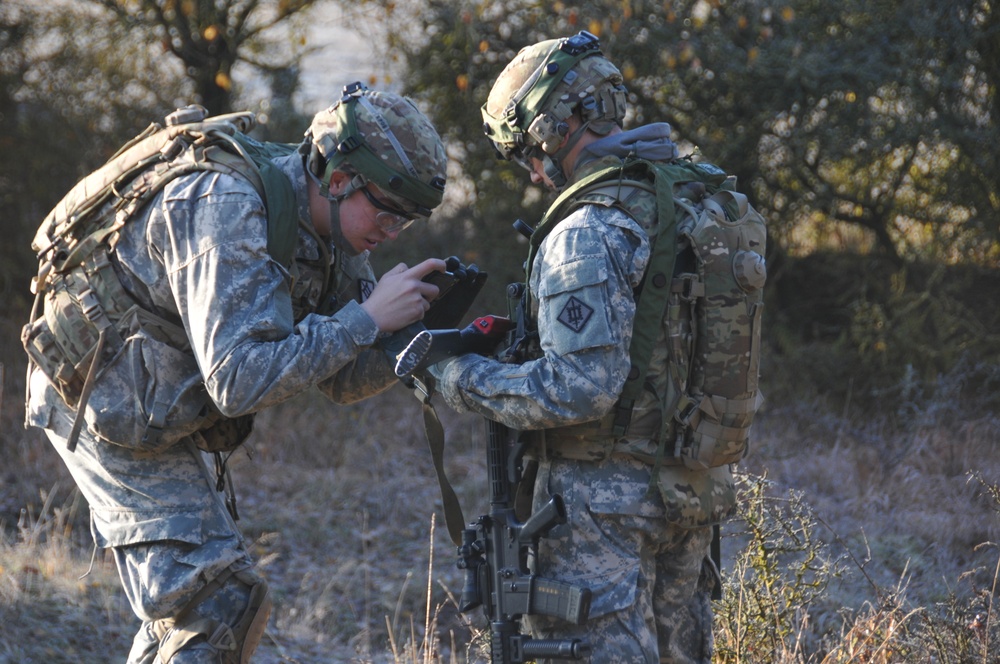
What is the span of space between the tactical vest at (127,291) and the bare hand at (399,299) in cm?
28

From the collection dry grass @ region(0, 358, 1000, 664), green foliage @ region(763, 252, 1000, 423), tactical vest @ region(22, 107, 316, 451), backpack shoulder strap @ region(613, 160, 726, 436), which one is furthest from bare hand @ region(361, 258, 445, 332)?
green foliage @ region(763, 252, 1000, 423)

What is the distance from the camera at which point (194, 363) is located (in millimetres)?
3049

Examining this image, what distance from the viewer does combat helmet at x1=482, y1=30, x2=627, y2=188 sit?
295cm

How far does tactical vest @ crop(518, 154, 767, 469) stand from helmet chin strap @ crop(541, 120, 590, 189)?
177 mm

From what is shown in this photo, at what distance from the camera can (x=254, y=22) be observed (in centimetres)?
882

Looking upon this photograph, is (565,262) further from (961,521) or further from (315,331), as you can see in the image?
(961,521)

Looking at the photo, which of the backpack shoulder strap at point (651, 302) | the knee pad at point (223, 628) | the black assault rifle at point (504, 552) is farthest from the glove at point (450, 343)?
the knee pad at point (223, 628)

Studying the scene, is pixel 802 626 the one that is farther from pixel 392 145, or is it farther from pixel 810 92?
pixel 810 92

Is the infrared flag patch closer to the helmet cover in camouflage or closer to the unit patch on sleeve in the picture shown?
the helmet cover in camouflage

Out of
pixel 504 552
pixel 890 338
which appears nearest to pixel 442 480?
pixel 504 552

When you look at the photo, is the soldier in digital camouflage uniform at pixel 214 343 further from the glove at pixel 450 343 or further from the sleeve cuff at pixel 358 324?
the glove at pixel 450 343

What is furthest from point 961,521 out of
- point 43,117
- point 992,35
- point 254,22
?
point 43,117

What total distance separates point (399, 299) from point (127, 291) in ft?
2.60

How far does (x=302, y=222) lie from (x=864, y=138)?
247 inches
